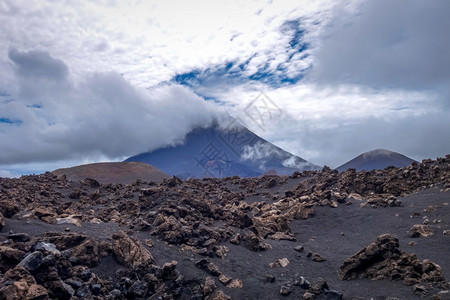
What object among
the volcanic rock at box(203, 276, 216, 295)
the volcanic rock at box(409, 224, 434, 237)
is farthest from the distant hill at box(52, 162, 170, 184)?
the volcanic rock at box(203, 276, 216, 295)

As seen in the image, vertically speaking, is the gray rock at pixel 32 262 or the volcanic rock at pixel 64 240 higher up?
the volcanic rock at pixel 64 240

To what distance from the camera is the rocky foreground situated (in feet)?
21.0

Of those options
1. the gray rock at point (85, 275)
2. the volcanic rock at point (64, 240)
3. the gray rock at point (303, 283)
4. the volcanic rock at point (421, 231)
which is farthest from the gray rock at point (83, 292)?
the volcanic rock at point (421, 231)

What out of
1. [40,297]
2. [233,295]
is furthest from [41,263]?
[233,295]

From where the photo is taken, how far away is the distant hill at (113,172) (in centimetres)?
4809

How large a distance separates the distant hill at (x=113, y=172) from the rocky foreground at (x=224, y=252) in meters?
33.9

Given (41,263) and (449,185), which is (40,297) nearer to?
(41,263)

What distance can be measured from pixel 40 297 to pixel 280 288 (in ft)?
16.2

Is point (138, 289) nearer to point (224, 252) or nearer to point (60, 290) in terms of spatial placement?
point (60, 290)

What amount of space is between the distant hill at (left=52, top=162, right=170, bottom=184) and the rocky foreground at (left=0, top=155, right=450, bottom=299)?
111ft

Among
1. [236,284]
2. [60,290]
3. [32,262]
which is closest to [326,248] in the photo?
[236,284]

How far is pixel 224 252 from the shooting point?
883 cm

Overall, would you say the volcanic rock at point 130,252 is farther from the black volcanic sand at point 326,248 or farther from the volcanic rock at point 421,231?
the volcanic rock at point 421,231

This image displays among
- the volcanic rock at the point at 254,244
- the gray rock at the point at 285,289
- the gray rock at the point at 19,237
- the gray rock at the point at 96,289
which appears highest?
the gray rock at the point at 19,237
